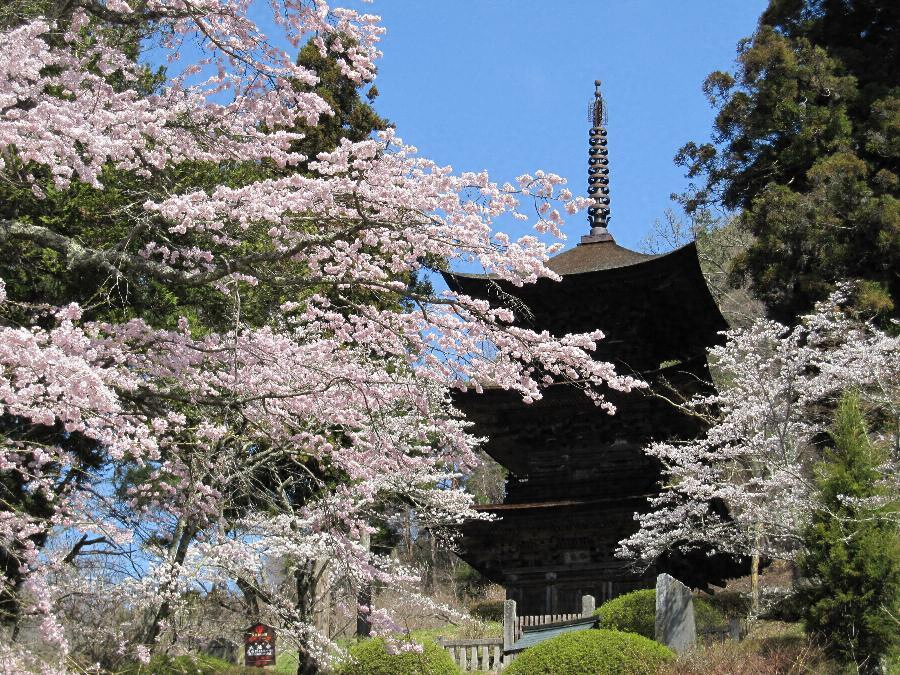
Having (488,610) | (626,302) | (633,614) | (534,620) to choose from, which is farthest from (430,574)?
(633,614)

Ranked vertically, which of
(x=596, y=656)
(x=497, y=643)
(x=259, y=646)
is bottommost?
(x=259, y=646)

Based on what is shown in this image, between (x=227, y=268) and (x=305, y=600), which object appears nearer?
(x=227, y=268)

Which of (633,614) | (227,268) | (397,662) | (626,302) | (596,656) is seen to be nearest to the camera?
(227,268)

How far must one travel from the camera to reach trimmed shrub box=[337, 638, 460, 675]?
37.4ft

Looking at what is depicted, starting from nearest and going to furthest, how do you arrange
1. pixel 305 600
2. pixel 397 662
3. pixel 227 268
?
pixel 227 268 < pixel 397 662 < pixel 305 600

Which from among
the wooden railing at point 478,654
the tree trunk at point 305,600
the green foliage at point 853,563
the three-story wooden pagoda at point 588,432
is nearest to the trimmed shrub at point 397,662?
the tree trunk at point 305,600

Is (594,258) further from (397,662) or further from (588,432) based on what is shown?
(397,662)

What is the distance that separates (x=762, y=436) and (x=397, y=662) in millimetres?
6079

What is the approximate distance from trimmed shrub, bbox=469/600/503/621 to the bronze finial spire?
1033cm

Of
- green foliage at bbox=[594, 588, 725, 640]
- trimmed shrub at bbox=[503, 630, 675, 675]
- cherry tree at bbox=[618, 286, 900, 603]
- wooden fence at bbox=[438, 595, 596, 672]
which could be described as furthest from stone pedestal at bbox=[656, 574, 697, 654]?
wooden fence at bbox=[438, 595, 596, 672]

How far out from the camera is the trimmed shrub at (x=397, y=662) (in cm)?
1141

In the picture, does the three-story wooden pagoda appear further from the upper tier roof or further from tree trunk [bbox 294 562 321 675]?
tree trunk [bbox 294 562 321 675]

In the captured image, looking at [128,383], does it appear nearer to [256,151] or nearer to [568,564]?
[256,151]

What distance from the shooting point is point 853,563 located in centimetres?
1012
